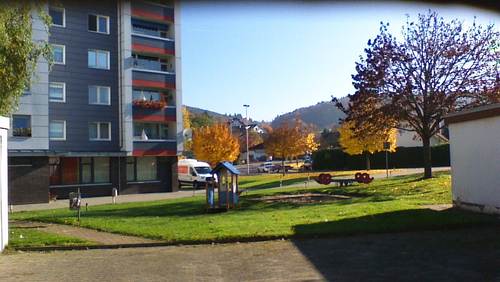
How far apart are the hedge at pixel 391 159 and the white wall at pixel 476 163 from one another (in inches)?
2095

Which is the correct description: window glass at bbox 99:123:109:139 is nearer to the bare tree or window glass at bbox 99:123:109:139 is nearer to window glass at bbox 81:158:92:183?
window glass at bbox 81:158:92:183

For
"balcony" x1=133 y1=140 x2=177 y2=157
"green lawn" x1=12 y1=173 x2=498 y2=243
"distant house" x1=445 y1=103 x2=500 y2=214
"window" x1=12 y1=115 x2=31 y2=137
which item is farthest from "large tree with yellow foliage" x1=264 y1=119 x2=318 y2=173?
"distant house" x1=445 y1=103 x2=500 y2=214

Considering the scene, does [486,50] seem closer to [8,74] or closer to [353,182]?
[353,182]

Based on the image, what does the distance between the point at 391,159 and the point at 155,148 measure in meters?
37.7

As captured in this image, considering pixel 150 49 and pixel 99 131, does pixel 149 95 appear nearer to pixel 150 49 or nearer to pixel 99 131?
pixel 150 49

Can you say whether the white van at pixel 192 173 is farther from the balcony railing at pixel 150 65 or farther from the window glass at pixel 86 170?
the window glass at pixel 86 170

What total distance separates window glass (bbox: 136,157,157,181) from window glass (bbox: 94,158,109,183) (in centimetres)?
288

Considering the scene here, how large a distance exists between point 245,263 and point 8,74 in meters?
11.6

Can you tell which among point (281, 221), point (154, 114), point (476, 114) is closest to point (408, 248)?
point (281, 221)

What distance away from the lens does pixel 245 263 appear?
11102mm

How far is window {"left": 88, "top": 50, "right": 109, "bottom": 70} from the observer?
4566 centimetres

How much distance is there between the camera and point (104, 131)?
153ft

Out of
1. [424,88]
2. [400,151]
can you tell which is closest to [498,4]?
[424,88]

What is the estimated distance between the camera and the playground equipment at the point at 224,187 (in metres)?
23.0
